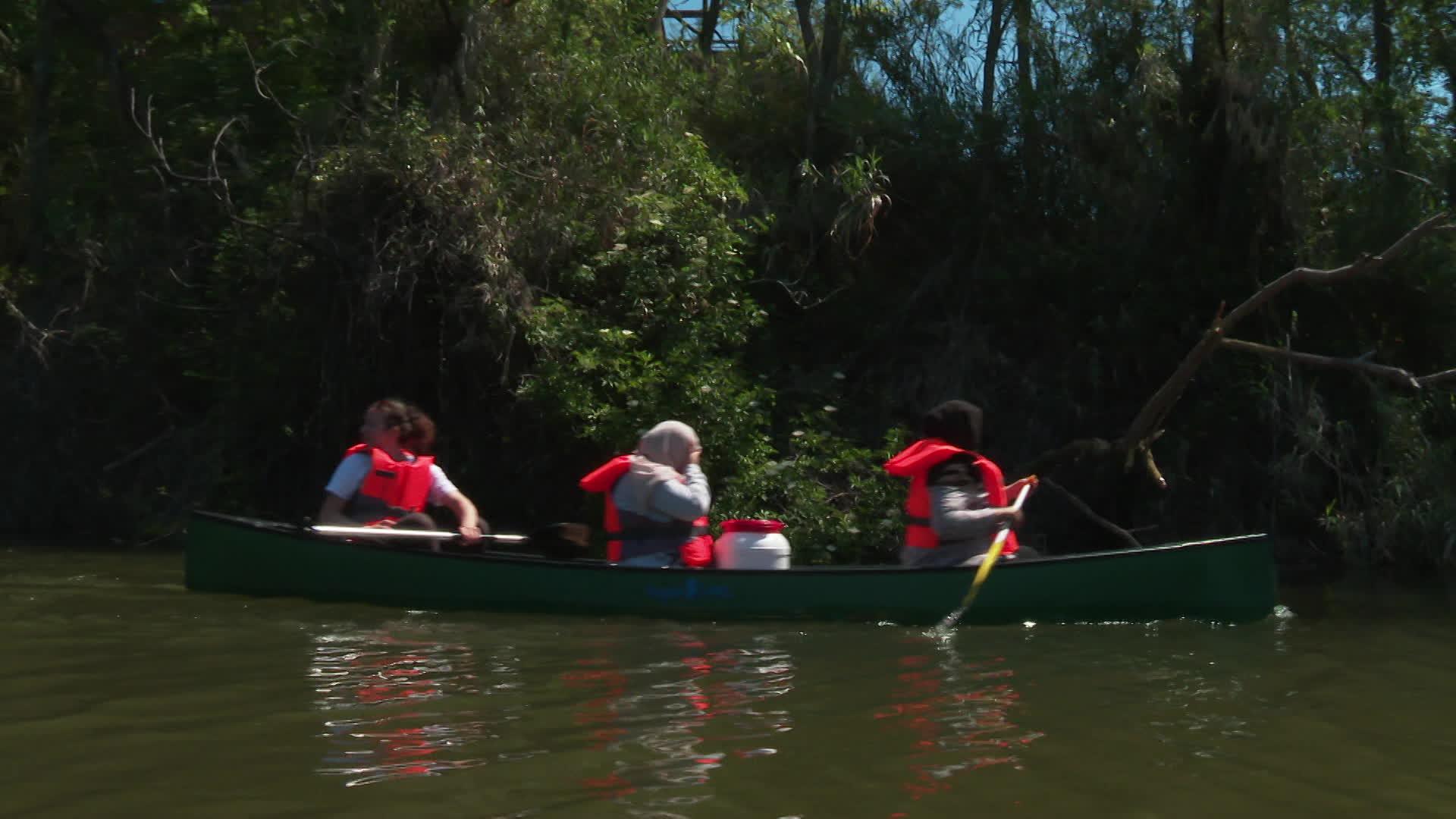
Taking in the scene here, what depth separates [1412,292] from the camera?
11.7m

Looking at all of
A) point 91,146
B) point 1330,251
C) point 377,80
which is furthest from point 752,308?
point 91,146

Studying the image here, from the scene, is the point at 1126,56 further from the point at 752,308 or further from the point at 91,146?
the point at 91,146

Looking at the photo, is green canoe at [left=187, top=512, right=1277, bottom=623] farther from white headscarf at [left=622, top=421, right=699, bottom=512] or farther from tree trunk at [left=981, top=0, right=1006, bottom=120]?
tree trunk at [left=981, top=0, right=1006, bottom=120]

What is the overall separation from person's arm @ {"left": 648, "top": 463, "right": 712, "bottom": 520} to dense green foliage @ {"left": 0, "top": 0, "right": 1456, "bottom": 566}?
3072mm

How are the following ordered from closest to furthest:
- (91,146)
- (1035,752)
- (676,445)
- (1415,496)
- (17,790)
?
(17,790), (1035,752), (676,445), (1415,496), (91,146)

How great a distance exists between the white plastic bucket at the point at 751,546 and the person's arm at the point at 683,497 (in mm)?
244

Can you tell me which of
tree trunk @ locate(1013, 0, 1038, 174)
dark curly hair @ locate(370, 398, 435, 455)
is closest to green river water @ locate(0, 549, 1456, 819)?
dark curly hair @ locate(370, 398, 435, 455)

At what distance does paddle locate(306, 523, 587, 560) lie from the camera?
27.5 feet

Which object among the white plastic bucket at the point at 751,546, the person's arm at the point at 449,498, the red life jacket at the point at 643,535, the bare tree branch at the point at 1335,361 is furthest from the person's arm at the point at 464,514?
the bare tree branch at the point at 1335,361

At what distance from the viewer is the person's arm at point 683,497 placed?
25.7ft

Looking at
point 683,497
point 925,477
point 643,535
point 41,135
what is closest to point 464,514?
point 643,535

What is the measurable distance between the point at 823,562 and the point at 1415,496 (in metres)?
4.24

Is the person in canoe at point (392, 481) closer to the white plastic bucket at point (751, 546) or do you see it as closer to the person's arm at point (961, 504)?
the white plastic bucket at point (751, 546)

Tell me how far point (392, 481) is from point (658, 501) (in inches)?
66.2
